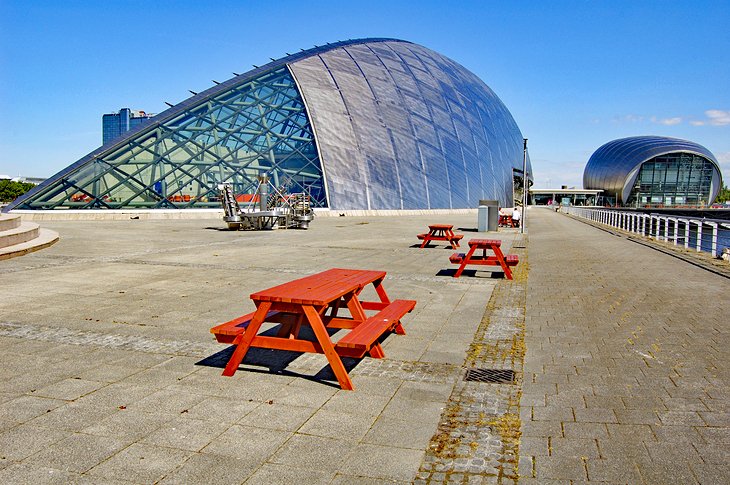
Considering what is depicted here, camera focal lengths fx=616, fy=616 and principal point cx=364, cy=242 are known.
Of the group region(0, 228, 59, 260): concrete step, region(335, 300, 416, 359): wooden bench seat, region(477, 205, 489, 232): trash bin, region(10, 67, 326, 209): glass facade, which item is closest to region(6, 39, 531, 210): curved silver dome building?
region(10, 67, 326, 209): glass facade

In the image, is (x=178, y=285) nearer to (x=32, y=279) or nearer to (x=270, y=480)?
(x=32, y=279)

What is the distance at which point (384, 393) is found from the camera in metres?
5.24

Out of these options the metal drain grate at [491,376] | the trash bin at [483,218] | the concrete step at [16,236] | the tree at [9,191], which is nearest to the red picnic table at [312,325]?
the metal drain grate at [491,376]

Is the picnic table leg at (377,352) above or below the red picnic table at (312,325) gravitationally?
below

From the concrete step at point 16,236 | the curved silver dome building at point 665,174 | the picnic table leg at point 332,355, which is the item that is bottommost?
the picnic table leg at point 332,355

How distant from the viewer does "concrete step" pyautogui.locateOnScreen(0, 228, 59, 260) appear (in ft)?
47.9

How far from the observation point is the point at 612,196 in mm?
121562

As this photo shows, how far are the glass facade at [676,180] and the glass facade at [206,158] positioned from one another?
90.1m

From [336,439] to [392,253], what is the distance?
1299cm

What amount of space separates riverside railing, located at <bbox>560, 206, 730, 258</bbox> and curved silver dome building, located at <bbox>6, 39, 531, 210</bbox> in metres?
14.0

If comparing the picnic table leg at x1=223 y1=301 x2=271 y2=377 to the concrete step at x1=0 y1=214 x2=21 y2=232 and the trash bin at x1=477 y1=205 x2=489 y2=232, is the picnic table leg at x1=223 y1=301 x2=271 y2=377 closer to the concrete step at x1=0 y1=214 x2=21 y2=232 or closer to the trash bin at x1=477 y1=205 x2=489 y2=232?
the concrete step at x1=0 y1=214 x2=21 y2=232

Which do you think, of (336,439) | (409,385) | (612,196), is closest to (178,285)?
(409,385)

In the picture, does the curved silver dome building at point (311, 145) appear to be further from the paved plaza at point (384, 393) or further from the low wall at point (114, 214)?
the paved plaza at point (384, 393)

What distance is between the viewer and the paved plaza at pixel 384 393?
12.6 feet
